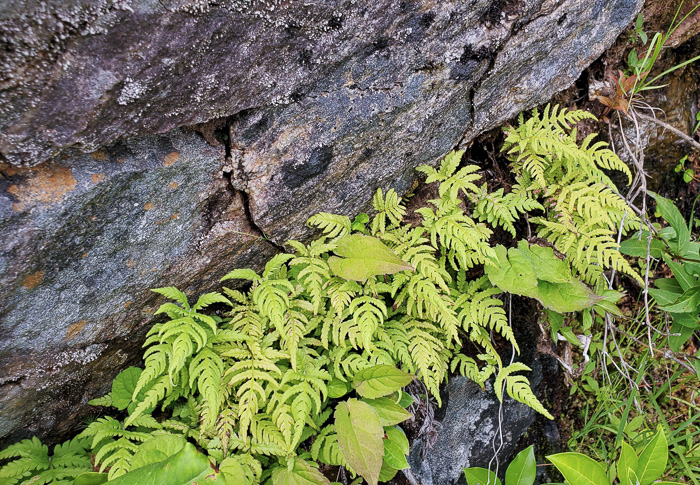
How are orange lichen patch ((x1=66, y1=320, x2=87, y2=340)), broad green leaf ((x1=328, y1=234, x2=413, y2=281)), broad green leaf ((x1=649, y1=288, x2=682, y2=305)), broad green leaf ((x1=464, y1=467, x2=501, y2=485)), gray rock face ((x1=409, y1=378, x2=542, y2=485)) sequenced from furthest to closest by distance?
gray rock face ((x1=409, y1=378, x2=542, y2=485)) → broad green leaf ((x1=649, y1=288, x2=682, y2=305)) → broad green leaf ((x1=464, y1=467, x2=501, y2=485)) → broad green leaf ((x1=328, y1=234, x2=413, y2=281)) → orange lichen patch ((x1=66, y1=320, x2=87, y2=340))

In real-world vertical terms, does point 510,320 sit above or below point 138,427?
below

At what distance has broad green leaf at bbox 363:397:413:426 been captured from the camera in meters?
2.99

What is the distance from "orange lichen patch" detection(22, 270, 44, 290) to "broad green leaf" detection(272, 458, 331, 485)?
1879mm

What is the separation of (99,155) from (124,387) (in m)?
1.58

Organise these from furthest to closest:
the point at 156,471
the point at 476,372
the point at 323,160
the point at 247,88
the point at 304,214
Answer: the point at 476,372
the point at 304,214
the point at 323,160
the point at 247,88
the point at 156,471

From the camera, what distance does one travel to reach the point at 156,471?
85.8 inches

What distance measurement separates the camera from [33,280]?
239 cm

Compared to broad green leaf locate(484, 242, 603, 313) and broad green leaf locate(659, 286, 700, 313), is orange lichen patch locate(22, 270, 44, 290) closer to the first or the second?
broad green leaf locate(484, 242, 603, 313)

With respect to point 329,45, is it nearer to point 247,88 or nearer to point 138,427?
point 247,88

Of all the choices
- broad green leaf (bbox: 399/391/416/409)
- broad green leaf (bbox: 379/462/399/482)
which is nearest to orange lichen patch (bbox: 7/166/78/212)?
broad green leaf (bbox: 399/391/416/409)

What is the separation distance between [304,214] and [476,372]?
1.88 m

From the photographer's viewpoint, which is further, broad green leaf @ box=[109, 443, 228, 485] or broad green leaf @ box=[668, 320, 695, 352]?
broad green leaf @ box=[668, 320, 695, 352]

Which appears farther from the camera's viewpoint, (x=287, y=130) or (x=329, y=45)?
(x=287, y=130)

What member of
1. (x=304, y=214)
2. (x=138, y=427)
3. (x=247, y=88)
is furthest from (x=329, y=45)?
(x=138, y=427)
